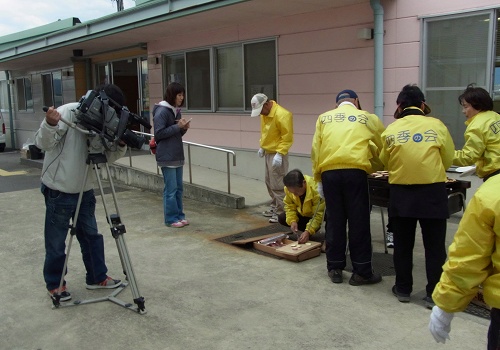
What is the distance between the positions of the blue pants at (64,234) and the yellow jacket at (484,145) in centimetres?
321

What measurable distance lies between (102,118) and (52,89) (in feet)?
46.8

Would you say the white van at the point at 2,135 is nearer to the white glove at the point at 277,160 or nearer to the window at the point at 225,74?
the window at the point at 225,74

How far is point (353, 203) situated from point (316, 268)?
2.97 feet

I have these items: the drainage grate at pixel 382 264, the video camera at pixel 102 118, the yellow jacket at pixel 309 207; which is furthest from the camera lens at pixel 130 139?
the drainage grate at pixel 382 264

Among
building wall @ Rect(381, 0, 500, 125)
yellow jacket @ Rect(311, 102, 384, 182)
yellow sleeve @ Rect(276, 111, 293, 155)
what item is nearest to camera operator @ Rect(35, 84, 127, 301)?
yellow jacket @ Rect(311, 102, 384, 182)

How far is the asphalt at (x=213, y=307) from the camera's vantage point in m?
3.52

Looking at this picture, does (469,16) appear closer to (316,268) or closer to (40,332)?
(316,268)

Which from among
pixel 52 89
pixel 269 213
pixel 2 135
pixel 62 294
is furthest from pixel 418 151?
pixel 2 135

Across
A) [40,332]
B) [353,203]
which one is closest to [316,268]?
[353,203]

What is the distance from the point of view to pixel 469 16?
6484 millimetres

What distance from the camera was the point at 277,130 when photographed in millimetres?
6723

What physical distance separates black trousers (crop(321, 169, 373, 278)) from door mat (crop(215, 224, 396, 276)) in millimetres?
455

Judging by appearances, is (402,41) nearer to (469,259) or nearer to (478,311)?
(478,311)

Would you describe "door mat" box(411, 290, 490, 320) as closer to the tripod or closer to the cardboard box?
the cardboard box
